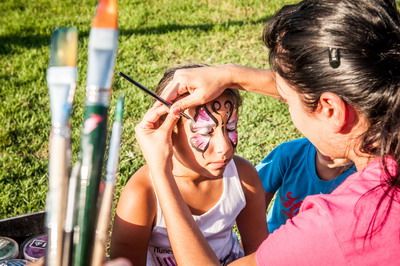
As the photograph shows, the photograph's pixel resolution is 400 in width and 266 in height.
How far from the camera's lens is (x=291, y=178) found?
6.81ft

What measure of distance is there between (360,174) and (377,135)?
0.10 metres

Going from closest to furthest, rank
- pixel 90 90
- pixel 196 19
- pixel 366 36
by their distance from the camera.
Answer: pixel 90 90, pixel 366 36, pixel 196 19

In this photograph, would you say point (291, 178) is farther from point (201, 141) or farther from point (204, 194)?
point (201, 141)

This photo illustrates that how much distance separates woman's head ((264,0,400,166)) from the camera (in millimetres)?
1234

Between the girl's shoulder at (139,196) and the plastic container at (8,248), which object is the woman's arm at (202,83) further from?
the plastic container at (8,248)

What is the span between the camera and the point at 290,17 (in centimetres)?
137

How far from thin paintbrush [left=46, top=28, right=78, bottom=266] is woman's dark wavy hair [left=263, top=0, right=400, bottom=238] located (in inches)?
28.7

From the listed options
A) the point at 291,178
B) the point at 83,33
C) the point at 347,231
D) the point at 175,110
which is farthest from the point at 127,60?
the point at 347,231

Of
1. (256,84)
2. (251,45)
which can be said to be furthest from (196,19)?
(256,84)

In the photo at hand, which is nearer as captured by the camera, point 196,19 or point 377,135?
point 377,135

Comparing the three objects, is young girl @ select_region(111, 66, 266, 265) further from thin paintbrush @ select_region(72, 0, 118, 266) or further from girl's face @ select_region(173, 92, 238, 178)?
thin paintbrush @ select_region(72, 0, 118, 266)

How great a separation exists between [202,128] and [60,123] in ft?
3.56

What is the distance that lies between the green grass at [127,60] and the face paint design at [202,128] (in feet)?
4.12

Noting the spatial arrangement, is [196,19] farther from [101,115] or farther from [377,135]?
[101,115]
